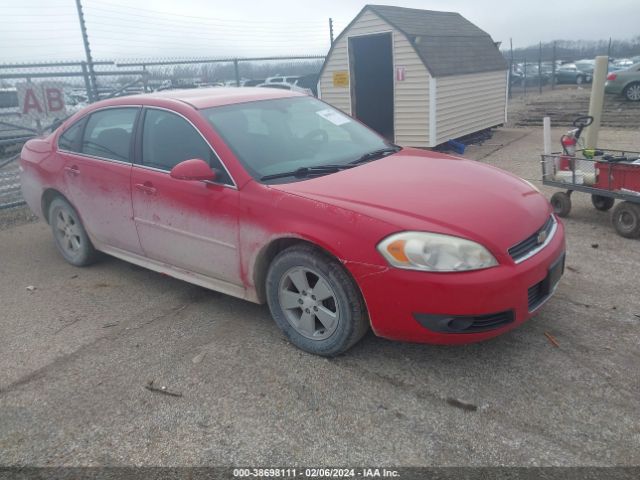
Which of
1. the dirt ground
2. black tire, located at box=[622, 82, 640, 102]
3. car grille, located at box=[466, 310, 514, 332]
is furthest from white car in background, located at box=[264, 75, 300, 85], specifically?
car grille, located at box=[466, 310, 514, 332]

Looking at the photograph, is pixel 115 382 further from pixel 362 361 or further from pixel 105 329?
pixel 362 361

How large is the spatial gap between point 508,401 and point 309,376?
1.10 meters

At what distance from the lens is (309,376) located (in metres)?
3.12

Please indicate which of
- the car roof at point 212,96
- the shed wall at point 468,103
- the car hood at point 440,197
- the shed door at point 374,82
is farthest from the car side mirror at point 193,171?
the shed door at point 374,82

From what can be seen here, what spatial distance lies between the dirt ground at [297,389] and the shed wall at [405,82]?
6874 mm

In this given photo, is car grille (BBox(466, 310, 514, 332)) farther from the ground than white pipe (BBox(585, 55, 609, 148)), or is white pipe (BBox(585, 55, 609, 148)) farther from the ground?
white pipe (BBox(585, 55, 609, 148))

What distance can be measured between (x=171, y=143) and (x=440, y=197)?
2.02 metres

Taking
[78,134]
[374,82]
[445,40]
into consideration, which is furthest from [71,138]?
[374,82]

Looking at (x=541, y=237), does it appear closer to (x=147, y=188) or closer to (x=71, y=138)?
(x=147, y=188)

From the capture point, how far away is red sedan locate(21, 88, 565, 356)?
112 inches

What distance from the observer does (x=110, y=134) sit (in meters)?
4.45

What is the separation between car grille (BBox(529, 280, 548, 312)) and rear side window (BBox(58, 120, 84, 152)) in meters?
3.90

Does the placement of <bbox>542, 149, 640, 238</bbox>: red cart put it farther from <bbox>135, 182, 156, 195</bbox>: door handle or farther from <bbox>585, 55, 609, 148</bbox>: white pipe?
<bbox>135, 182, 156, 195</bbox>: door handle

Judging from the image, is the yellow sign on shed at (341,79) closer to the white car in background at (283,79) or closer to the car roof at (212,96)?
the car roof at (212,96)
